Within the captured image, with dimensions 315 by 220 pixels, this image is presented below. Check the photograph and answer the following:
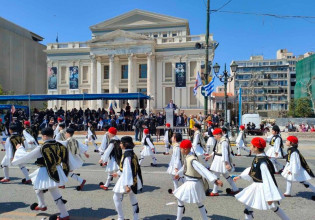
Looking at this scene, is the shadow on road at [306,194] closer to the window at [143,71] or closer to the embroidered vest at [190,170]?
the embroidered vest at [190,170]

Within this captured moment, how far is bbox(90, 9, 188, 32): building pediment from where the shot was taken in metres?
44.3

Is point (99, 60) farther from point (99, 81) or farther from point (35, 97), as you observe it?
point (35, 97)

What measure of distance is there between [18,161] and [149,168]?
5.37 m

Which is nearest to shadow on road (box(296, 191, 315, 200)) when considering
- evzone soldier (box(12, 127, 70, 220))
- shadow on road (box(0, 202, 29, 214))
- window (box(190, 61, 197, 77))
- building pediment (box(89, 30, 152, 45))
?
evzone soldier (box(12, 127, 70, 220))

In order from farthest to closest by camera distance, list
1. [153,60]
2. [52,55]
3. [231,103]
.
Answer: [231,103] < [52,55] < [153,60]

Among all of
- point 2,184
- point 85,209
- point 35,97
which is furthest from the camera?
point 35,97

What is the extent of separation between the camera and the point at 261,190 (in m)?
4.45

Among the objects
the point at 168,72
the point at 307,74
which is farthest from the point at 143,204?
the point at 307,74

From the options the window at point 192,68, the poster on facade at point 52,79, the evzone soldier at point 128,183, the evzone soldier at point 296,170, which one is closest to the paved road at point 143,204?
the evzone soldier at point 296,170

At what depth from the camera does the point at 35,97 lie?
26.8 metres

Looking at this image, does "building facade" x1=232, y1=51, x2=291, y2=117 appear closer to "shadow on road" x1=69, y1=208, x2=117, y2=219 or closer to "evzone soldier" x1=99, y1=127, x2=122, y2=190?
"evzone soldier" x1=99, y1=127, x2=122, y2=190

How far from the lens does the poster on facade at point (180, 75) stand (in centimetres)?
3767

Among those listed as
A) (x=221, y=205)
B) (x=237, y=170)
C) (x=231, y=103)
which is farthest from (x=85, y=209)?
(x=231, y=103)

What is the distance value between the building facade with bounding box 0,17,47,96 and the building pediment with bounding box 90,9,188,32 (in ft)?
77.3
